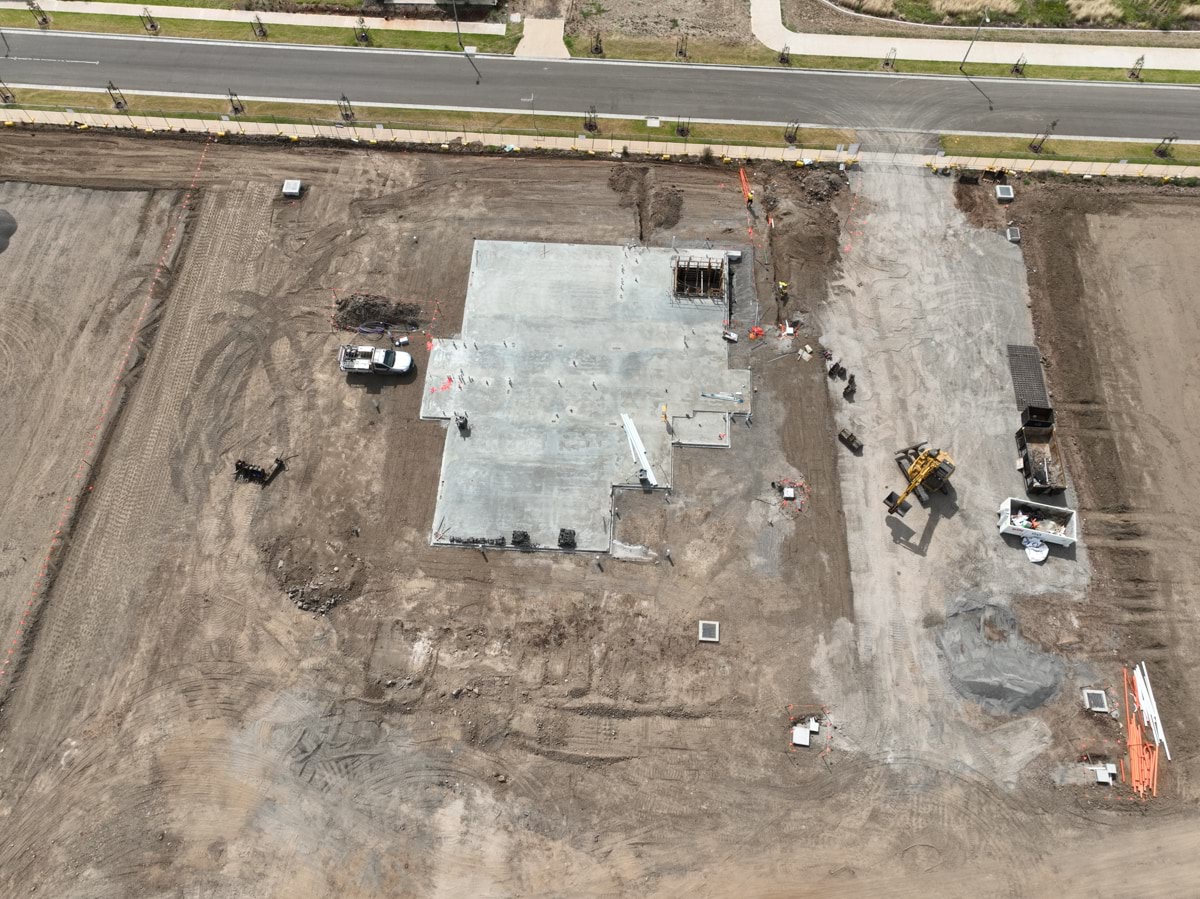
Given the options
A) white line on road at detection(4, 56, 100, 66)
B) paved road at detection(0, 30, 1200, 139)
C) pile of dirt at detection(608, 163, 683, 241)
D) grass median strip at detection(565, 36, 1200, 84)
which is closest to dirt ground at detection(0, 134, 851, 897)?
pile of dirt at detection(608, 163, 683, 241)

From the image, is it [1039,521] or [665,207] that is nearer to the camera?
[1039,521]

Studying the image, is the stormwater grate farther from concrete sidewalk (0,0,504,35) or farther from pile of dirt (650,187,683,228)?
concrete sidewalk (0,0,504,35)

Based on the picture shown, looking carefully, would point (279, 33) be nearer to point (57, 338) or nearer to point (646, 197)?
point (57, 338)

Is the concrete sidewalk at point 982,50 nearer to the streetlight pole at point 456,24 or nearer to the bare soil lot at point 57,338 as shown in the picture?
the streetlight pole at point 456,24

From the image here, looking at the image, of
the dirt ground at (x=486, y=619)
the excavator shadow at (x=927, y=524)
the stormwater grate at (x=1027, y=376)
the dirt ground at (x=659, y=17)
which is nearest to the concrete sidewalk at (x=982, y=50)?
the dirt ground at (x=659, y=17)

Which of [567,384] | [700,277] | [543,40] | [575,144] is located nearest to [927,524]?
[700,277]

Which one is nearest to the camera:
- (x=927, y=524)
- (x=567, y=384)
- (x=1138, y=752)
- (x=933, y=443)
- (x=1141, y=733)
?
(x=1138, y=752)
